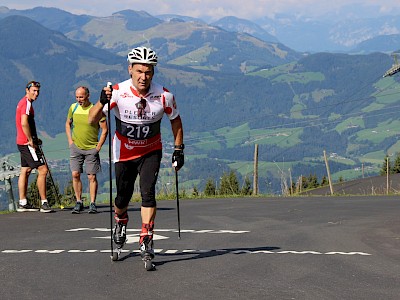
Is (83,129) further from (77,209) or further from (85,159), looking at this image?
(77,209)

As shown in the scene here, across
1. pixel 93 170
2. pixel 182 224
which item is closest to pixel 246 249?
pixel 182 224

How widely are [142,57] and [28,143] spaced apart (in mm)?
6904

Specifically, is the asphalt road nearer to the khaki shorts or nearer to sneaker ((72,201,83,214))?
sneaker ((72,201,83,214))

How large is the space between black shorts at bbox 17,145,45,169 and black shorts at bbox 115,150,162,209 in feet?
20.8

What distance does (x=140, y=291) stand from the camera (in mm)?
6230

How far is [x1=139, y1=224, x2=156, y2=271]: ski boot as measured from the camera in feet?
24.1

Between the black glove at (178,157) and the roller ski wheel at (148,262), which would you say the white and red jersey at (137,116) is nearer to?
the black glove at (178,157)

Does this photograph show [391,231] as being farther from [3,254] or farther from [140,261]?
[3,254]

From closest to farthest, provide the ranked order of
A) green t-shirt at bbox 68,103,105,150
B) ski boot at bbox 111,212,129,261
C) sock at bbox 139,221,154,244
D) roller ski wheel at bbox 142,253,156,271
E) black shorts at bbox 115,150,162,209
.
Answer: roller ski wheel at bbox 142,253,156,271, sock at bbox 139,221,154,244, black shorts at bbox 115,150,162,209, ski boot at bbox 111,212,129,261, green t-shirt at bbox 68,103,105,150

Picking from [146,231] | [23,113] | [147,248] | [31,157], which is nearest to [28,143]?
[31,157]

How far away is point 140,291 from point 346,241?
4.28 metres

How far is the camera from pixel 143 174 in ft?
26.4

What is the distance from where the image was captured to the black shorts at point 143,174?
26.3 ft

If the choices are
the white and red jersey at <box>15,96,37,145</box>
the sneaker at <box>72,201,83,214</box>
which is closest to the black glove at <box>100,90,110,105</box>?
the white and red jersey at <box>15,96,37,145</box>
